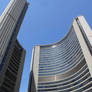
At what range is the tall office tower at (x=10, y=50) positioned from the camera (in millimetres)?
43875

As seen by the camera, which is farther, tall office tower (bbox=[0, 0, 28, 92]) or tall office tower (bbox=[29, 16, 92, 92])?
tall office tower (bbox=[29, 16, 92, 92])

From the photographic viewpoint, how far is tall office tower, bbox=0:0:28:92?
4388 centimetres

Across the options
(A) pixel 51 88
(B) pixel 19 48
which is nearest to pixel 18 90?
(A) pixel 51 88

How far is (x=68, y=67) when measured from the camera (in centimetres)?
8006

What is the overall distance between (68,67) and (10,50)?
164ft

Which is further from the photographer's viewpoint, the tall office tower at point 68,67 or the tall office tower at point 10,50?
the tall office tower at point 68,67

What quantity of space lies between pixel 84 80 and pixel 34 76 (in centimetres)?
3976

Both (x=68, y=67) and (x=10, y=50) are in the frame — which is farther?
(x=68, y=67)

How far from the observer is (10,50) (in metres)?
49.0

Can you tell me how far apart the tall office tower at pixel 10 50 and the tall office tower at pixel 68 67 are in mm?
18929

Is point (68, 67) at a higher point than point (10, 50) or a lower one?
higher

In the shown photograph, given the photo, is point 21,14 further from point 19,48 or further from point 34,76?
point 34,76

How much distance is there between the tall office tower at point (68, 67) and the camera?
6284cm

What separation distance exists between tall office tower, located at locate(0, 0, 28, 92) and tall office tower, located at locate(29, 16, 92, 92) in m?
18.9
